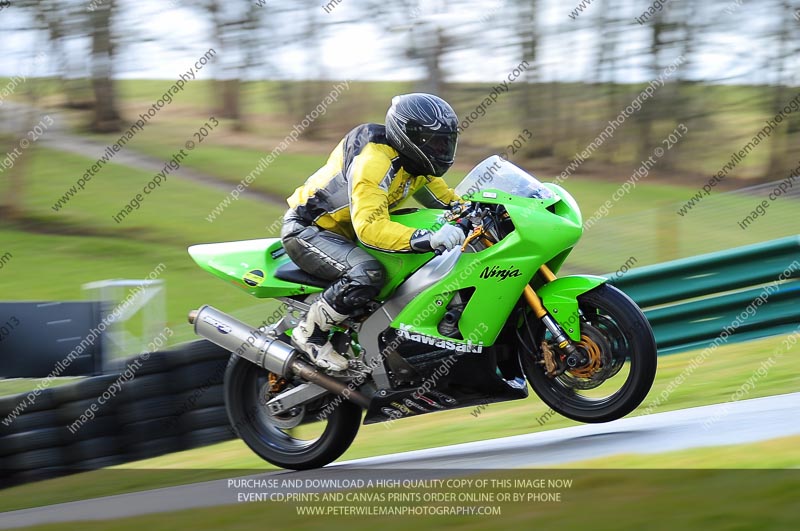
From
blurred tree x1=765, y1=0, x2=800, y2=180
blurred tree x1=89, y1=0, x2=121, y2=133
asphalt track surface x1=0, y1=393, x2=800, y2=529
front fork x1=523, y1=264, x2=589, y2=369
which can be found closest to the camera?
asphalt track surface x1=0, y1=393, x2=800, y2=529

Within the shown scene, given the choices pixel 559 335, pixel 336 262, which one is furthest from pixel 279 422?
pixel 559 335

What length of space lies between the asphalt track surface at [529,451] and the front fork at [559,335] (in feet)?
1.45

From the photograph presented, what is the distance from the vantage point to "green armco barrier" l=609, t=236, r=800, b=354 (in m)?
8.00

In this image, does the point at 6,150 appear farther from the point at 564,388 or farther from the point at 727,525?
the point at 727,525

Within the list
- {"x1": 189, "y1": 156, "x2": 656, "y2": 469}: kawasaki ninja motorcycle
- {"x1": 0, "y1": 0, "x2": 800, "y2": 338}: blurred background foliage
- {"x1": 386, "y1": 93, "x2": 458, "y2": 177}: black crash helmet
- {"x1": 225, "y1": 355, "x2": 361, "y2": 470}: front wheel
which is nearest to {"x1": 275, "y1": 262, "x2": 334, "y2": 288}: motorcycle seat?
{"x1": 189, "y1": 156, "x2": 656, "y2": 469}: kawasaki ninja motorcycle

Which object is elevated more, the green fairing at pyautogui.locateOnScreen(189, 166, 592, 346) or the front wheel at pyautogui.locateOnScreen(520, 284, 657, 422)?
the green fairing at pyautogui.locateOnScreen(189, 166, 592, 346)

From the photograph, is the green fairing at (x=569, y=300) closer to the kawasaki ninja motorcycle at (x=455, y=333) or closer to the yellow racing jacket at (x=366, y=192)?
the kawasaki ninja motorcycle at (x=455, y=333)

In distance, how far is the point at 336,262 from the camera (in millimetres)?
5957

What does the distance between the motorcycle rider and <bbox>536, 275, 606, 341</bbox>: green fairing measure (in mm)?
587

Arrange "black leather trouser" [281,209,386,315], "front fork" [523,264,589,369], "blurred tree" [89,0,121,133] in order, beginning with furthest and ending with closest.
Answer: "blurred tree" [89,0,121,133], "black leather trouser" [281,209,386,315], "front fork" [523,264,589,369]

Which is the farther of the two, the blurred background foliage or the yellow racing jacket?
the blurred background foliage

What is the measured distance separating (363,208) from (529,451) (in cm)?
159

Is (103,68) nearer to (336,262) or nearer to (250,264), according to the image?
(250,264)

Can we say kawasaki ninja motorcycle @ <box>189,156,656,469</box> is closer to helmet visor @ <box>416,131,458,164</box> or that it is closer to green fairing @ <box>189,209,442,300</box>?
green fairing @ <box>189,209,442,300</box>
